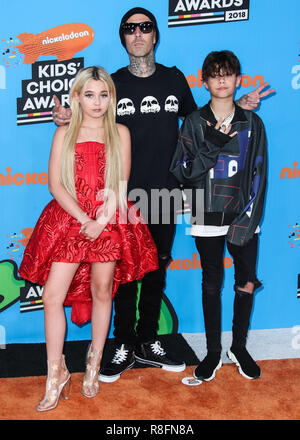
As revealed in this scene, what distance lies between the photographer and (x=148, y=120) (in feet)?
7.99

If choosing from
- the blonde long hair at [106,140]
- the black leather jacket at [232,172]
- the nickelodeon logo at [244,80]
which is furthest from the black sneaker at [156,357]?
the nickelodeon logo at [244,80]

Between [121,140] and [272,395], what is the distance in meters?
1.38

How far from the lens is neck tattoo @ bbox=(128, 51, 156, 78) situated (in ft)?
8.05

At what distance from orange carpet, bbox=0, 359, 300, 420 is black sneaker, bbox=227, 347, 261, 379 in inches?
1.2

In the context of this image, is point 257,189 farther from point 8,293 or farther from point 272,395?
point 8,293

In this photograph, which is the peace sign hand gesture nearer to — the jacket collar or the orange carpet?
the jacket collar

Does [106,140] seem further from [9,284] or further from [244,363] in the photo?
[244,363]

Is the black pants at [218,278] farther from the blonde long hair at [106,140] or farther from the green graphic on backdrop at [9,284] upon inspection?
the green graphic on backdrop at [9,284]

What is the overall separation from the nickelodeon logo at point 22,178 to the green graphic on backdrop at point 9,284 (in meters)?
0.47

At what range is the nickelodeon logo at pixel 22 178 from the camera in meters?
2.82

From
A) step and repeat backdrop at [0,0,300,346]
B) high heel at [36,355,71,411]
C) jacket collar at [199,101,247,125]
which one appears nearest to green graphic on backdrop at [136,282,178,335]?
step and repeat backdrop at [0,0,300,346]

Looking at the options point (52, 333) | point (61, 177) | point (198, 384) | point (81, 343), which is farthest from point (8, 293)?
point (198, 384)

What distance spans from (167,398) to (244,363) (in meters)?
0.49

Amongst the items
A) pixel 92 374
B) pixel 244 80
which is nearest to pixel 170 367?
pixel 92 374
